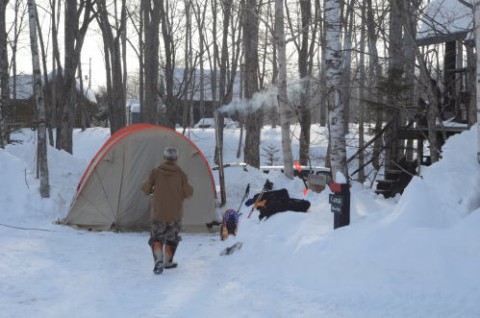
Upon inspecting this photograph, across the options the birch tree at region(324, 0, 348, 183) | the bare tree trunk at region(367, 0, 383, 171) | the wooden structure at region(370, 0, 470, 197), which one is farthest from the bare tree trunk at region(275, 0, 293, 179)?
the birch tree at region(324, 0, 348, 183)

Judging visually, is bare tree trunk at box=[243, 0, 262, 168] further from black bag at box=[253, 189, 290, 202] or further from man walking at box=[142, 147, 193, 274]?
man walking at box=[142, 147, 193, 274]

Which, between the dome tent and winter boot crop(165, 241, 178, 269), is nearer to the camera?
winter boot crop(165, 241, 178, 269)

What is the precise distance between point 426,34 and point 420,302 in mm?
8746

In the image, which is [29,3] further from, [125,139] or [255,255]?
[255,255]

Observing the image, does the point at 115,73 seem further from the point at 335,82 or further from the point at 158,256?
the point at 158,256

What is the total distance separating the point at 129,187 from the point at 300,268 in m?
5.16

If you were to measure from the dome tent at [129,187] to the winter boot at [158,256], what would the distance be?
330 cm

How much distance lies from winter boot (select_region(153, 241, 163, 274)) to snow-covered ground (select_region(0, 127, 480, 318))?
112 mm

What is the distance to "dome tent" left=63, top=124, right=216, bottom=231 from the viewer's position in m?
10.3

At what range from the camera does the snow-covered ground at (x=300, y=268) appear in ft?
16.1

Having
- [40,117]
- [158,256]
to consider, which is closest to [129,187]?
[40,117]

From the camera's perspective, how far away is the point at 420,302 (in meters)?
4.70

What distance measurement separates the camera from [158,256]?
6.96 m

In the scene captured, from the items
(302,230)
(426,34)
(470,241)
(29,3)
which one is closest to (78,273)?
(302,230)
